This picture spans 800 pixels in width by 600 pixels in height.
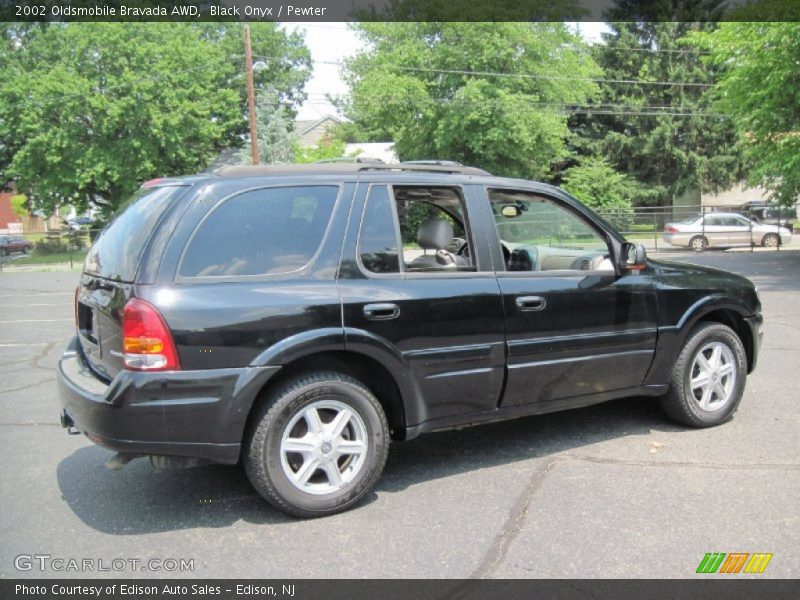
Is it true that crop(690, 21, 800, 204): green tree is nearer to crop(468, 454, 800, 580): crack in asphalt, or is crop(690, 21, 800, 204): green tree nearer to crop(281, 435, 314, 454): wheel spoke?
crop(468, 454, 800, 580): crack in asphalt

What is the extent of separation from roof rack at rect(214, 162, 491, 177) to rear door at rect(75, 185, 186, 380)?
1.12 feet

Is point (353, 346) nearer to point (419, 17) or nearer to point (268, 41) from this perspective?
point (419, 17)

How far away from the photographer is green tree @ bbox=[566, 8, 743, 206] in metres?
41.0

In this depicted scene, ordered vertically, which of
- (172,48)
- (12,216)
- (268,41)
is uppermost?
(268,41)

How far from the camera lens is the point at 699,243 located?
27406 millimetres

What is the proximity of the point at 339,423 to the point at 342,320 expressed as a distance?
548 mm

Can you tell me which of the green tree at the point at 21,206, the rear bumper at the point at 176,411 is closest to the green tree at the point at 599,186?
the green tree at the point at 21,206

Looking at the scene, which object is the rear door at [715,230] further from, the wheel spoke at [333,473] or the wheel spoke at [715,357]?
the wheel spoke at [333,473]

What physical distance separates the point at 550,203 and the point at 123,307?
→ 2764mm

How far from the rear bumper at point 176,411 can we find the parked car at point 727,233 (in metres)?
26.8

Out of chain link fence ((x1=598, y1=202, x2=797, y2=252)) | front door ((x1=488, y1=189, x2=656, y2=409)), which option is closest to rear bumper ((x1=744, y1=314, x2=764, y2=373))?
front door ((x1=488, y1=189, x2=656, y2=409))

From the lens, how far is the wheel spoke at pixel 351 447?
3.80 meters

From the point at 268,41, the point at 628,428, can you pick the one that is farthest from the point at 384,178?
the point at 268,41

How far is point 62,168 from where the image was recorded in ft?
115
